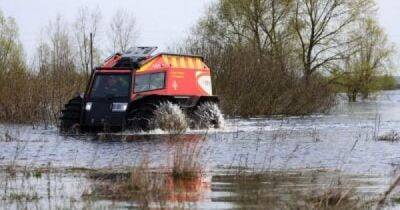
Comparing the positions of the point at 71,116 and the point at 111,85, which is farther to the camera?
the point at 71,116

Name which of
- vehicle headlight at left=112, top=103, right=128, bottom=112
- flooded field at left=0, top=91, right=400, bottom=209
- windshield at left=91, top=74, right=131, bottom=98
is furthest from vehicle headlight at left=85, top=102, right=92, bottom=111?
flooded field at left=0, top=91, right=400, bottom=209

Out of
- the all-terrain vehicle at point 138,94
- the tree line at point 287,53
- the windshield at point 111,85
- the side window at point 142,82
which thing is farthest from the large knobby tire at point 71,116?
the tree line at point 287,53

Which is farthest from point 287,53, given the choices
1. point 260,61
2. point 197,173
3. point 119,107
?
point 197,173

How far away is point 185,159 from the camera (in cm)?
1186

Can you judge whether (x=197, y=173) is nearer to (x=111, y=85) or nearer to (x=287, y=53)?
(x=111, y=85)

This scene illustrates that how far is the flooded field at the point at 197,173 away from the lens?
927 cm

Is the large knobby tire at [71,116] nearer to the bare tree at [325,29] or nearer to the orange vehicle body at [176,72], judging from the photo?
the orange vehicle body at [176,72]

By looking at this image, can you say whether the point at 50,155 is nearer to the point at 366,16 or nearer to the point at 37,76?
the point at 37,76

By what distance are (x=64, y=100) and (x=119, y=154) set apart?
587 inches

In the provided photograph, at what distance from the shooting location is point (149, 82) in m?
24.1

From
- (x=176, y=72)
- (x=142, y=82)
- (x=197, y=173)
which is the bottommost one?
(x=197, y=173)

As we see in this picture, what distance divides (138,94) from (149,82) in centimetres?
76

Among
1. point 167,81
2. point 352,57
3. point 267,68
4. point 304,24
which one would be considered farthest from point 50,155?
point 352,57

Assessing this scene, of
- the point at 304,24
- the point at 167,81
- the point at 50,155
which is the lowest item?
the point at 50,155
